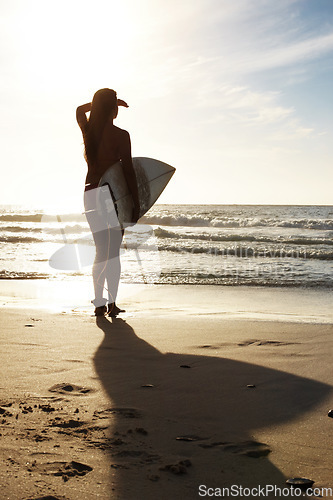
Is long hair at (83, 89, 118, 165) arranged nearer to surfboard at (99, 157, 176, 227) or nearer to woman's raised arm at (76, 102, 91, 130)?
woman's raised arm at (76, 102, 91, 130)

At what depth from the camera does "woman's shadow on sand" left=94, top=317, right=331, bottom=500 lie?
4.57ft

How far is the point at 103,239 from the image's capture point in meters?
4.06

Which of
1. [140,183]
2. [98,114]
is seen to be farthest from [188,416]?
[140,183]

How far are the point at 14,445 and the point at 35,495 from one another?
0.98 ft

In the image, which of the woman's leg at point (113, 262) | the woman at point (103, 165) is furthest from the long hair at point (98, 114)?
the woman's leg at point (113, 262)

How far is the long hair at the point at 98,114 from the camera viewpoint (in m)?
3.92

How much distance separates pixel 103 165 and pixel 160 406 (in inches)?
99.3

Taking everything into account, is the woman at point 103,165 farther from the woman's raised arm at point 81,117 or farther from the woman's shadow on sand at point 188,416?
the woman's shadow on sand at point 188,416

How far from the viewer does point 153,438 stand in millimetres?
1629

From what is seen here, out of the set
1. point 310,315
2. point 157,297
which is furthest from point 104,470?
point 157,297

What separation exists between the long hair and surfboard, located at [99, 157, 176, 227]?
259 millimetres

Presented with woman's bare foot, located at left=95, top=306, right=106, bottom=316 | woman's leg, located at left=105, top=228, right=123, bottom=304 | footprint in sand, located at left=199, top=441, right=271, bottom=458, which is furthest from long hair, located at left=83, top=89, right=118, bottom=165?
footprint in sand, located at left=199, top=441, right=271, bottom=458

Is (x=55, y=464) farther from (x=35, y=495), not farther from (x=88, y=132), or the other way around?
(x=88, y=132)

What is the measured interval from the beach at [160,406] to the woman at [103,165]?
430 mm
